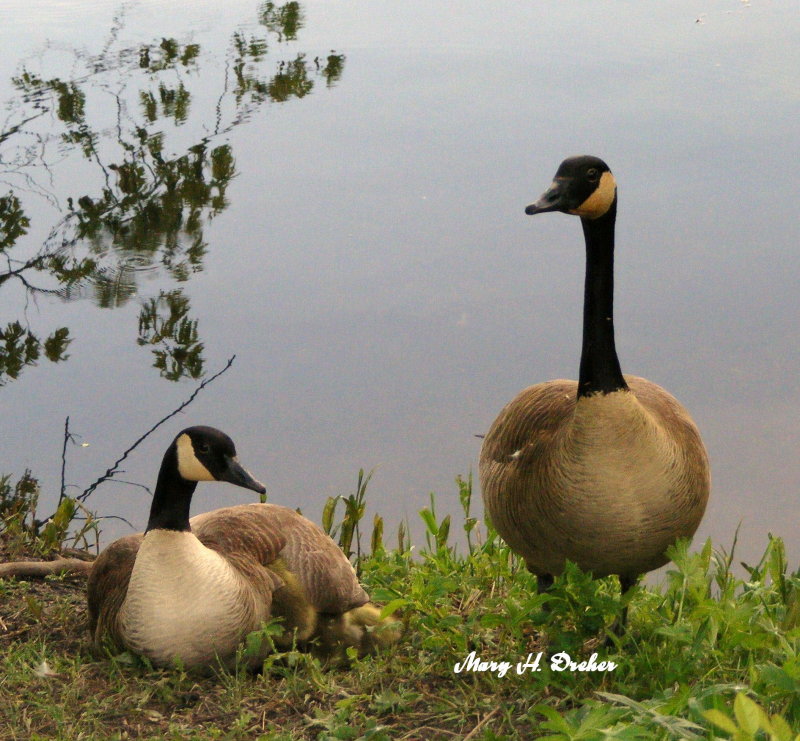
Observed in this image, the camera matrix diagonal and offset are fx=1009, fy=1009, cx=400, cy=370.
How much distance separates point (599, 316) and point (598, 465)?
56cm

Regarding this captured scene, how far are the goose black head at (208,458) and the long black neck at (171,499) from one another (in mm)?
25

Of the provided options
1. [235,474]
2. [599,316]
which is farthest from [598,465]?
[235,474]

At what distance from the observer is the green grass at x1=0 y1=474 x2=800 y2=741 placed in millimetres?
3086

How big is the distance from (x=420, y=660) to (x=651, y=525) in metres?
0.95

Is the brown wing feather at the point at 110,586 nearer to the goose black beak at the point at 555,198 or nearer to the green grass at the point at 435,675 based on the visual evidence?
the green grass at the point at 435,675

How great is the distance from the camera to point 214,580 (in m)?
3.52

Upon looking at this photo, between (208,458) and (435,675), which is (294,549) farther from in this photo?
(435,675)

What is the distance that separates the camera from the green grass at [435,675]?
309cm

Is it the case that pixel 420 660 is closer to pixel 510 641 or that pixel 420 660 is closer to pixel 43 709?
pixel 510 641

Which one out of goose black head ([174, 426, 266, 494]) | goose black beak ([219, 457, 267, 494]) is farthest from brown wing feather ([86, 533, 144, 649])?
goose black beak ([219, 457, 267, 494])

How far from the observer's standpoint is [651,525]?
10.6ft

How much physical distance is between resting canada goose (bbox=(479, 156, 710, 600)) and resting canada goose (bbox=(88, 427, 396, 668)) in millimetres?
756

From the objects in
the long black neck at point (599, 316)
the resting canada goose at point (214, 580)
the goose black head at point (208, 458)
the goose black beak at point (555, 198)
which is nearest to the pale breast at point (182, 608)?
the resting canada goose at point (214, 580)

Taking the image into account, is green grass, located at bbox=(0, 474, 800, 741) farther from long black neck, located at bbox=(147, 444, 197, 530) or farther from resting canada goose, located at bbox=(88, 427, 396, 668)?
long black neck, located at bbox=(147, 444, 197, 530)
